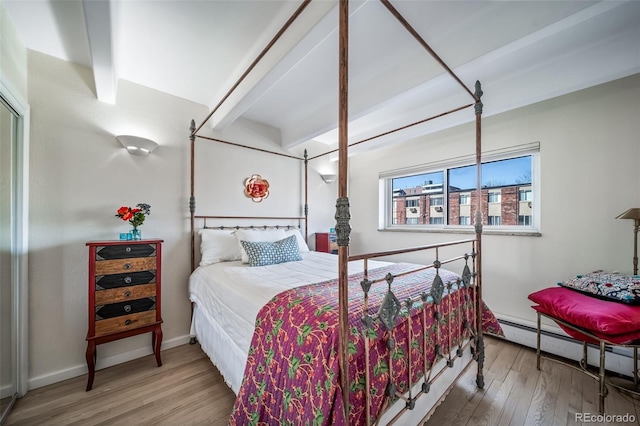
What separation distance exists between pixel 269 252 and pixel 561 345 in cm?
278

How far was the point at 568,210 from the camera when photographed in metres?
2.17

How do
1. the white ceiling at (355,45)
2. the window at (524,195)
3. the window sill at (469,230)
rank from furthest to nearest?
the window at (524,195)
the window sill at (469,230)
the white ceiling at (355,45)

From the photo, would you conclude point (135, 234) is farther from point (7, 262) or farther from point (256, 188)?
point (256, 188)

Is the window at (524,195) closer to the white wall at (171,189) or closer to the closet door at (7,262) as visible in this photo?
the white wall at (171,189)

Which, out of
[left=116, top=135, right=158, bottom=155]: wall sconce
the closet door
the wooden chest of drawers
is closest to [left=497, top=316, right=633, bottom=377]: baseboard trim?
the wooden chest of drawers

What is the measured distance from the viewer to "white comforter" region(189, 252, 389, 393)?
59.2 inches

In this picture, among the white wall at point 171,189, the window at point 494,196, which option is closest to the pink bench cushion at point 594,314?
the white wall at point 171,189

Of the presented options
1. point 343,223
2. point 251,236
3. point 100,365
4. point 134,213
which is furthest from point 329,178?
point 100,365

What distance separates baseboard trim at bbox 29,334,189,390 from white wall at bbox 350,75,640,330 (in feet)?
11.1

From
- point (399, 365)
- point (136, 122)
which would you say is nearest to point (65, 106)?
point (136, 122)

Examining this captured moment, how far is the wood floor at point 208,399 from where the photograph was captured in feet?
4.97

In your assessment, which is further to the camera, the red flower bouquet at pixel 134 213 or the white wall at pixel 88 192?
the red flower bouquet at pixel 134 213

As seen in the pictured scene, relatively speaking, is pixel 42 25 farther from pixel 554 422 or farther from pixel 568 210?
pixel 568 210

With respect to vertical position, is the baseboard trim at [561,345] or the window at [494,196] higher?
the window at [494,196]
